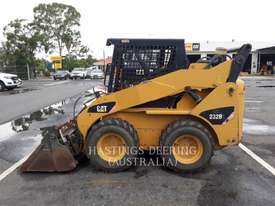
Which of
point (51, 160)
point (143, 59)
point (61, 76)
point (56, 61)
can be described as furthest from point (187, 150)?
point (56, 61)

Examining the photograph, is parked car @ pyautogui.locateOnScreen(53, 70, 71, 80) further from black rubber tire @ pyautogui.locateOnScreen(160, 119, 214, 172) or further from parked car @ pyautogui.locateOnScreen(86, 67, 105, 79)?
black rubber tire @ pyautogui.locateOnScreen(160, 119, 214, 172)

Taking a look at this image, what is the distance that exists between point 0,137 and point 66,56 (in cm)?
5731

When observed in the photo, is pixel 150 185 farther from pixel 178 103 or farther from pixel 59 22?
pixel 59 22

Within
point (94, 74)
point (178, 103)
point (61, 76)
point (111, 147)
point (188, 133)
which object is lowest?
point (61, 76)

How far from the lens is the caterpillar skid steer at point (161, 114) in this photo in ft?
17.8

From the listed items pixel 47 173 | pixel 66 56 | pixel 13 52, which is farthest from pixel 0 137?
pixel 66 56

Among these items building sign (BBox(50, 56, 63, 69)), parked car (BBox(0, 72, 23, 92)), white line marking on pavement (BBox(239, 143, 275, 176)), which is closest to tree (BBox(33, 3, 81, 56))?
building sign (BBox(50, 56, 63, 69))

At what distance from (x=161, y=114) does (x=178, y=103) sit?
35cm

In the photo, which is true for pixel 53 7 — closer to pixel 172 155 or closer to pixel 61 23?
pixel 61 23

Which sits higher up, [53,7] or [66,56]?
[53,7]

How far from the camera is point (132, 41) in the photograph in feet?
18.9

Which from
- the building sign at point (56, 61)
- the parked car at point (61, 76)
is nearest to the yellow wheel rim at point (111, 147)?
the parked car at point (61, 76)

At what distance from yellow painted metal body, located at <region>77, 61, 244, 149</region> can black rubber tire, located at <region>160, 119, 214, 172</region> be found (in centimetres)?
14

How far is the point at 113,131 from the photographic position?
553cm
